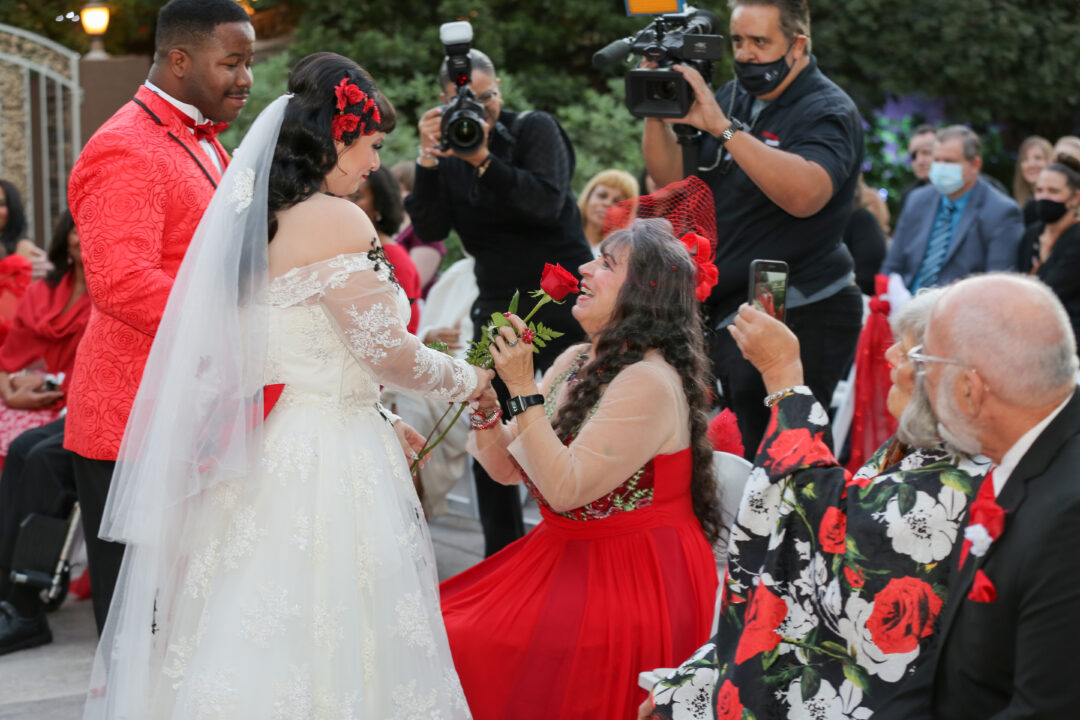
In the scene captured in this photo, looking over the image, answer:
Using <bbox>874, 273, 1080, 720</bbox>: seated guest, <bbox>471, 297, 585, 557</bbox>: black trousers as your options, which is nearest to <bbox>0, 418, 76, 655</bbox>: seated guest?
<bbox>471, 297, 585, 557</bbox>: black trousers

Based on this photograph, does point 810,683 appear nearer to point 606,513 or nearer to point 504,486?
point 606,513

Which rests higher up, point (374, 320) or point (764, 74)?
point (764, 74)

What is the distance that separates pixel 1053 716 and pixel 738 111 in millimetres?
2524

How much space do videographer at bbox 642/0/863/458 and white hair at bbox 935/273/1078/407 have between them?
168 cm

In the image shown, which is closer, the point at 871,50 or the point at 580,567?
the point at 580,567

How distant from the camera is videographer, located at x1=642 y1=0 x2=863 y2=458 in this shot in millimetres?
3600

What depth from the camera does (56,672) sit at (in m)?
4.00

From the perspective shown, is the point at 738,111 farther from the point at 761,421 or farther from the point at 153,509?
the point at 153,509

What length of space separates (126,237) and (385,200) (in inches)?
97.3

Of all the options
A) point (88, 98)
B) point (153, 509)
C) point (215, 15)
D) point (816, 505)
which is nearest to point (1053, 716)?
point (816, 505)

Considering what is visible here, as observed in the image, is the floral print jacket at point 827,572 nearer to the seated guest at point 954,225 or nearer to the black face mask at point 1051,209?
the black face mask at point 1051,209

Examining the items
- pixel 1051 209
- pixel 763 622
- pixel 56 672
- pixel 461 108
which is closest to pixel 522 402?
pixel 763 622

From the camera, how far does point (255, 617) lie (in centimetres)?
244

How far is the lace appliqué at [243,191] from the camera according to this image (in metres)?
2.50
